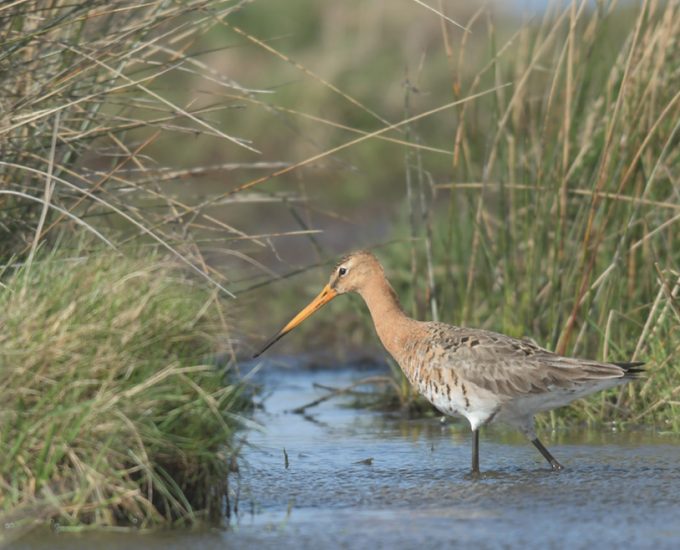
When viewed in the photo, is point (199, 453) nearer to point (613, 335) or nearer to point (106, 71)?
point (106, 71)

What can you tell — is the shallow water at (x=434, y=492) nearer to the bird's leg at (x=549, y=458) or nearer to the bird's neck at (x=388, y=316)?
the bird's leg at (x=549, y=458)

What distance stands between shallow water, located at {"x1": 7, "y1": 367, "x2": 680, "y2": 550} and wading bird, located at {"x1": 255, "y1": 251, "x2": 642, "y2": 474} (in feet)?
0.81

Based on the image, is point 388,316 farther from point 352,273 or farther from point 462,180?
point 462,180

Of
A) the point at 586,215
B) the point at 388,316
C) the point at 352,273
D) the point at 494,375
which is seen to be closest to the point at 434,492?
the point at 494,375

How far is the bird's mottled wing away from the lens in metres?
6.06

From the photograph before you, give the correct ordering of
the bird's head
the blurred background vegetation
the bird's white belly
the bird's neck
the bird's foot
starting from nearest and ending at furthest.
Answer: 1. the bird's foot
2. the blurred background vegetation
3. the bird's white belly
4. the bird's neck
5. the bird's head

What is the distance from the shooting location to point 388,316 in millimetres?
6883

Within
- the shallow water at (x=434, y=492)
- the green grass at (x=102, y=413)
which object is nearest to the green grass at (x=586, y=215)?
the shallow water at (x=434, y=492)

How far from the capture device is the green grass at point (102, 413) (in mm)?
4727

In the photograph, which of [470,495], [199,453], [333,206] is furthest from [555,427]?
[333,206]

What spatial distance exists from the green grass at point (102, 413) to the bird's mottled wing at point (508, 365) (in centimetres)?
136

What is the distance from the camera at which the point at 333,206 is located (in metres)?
14.5

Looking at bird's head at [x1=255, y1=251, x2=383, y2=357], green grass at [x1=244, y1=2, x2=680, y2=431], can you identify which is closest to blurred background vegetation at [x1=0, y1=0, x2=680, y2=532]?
green grass at [x1=244, y1=2, x2=680, y2=431]

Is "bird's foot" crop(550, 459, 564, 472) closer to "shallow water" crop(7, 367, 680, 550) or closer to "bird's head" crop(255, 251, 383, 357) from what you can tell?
"shallow water" crop(7, 367, 680, 550)
